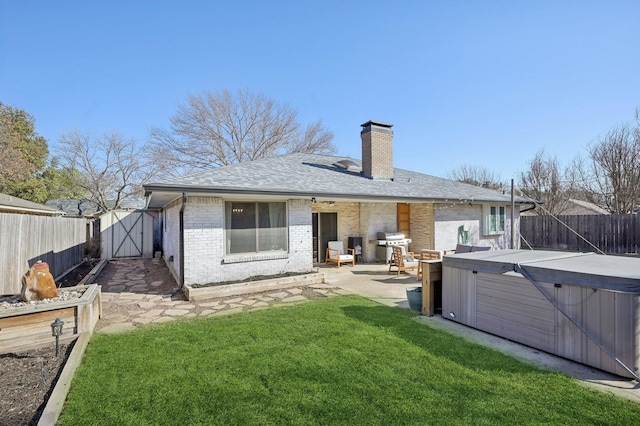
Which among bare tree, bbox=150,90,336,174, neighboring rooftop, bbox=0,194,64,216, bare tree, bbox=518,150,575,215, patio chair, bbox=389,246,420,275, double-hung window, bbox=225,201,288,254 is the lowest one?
patio chair, bbox=389,246,420,275

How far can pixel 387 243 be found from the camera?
39.2 ft

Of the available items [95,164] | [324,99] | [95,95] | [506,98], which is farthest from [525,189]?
[95,164]

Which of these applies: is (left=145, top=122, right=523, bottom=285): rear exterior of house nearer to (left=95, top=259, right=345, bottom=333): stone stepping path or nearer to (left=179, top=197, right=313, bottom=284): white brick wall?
(left=179, top=197, right=313, bottom=284): white brick wall

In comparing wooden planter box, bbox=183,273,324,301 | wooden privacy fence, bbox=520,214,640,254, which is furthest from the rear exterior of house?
wooden privacy fence, bbox=520,214,640,254

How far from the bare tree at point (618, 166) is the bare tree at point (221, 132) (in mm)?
21303

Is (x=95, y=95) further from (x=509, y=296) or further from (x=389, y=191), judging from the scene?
(x=509, y=296)

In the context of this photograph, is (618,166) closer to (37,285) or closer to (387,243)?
(387,243)

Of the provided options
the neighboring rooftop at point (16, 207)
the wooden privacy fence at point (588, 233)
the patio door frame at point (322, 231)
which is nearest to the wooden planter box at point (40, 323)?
the patio door frame at point (322, 231)

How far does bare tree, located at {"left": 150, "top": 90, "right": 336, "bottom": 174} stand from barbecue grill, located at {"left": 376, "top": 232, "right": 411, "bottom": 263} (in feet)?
55.6

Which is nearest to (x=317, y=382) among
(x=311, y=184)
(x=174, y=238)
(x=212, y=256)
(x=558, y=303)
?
(x=558, y=303)

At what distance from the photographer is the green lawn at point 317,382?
2.74m

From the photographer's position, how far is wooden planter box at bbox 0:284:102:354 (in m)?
4.23

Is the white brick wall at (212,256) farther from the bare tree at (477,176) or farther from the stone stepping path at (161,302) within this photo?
the bare tree at (477,176)

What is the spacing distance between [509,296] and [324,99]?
16305mm
